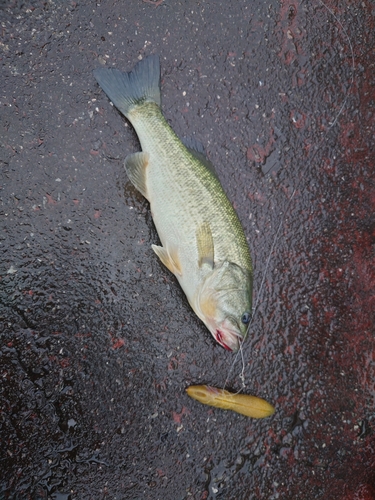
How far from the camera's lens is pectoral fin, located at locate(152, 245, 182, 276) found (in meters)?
2.92

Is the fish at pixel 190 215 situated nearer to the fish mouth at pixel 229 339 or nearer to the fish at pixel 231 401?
the fish mouth at pixel 229 339

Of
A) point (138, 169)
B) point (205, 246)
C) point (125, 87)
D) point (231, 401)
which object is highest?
point (125, 87)

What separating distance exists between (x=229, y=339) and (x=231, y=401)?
462 millimetres

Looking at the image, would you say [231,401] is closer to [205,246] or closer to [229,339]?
[229,339]

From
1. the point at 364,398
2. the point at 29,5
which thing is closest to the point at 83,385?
the point at 364,398

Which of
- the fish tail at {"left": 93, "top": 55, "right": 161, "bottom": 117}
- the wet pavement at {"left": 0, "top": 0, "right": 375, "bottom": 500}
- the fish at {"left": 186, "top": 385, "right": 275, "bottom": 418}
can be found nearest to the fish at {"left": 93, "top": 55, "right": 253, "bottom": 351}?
the fish tail at {"left": 93, "top": 55, "right": 161, "bottom": 117}

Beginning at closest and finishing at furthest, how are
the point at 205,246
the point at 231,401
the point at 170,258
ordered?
the point at 205,246
the point at 170,258
the point at 231,401

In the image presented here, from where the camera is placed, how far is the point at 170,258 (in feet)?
9.66

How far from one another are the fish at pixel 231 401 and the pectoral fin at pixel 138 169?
4.18ft

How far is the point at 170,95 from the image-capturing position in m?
3.16

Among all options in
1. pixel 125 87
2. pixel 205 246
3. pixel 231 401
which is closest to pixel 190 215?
pixel 205 246

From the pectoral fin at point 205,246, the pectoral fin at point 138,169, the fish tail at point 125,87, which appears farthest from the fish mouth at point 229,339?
the fish tail at point 125,87

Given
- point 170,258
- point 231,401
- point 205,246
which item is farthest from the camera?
point 231,401

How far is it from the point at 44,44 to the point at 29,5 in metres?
0.24
